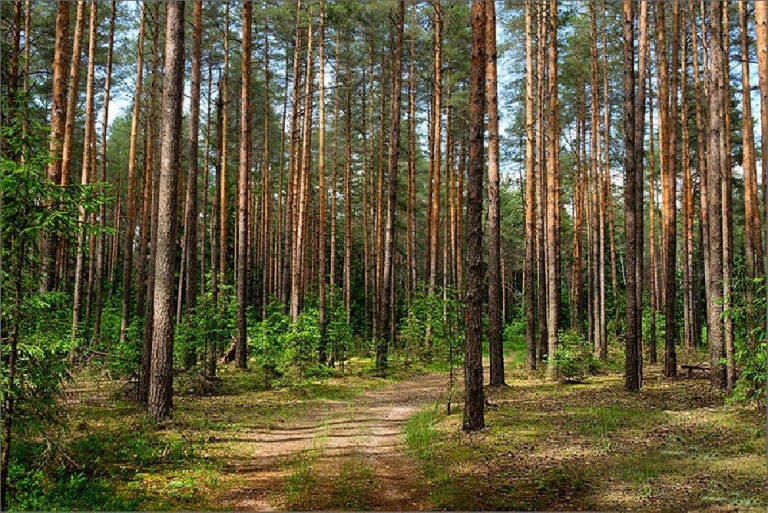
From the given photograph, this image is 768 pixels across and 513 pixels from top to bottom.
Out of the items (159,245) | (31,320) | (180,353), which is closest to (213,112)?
(180,353)

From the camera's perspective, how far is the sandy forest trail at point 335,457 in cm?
612

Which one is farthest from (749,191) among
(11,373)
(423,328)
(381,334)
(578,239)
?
(11,373)

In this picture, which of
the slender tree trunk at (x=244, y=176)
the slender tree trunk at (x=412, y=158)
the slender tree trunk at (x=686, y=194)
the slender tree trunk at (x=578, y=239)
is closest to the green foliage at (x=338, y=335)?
the slender tree trunk at (x=244, y=176)

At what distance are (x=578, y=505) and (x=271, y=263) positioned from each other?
104ft

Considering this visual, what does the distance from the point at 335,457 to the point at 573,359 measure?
9.65 meters

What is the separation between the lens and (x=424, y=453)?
26.2 ft

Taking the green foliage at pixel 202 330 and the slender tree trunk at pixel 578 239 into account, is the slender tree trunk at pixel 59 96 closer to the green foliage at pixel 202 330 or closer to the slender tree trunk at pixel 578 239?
the green foliage at pixel 202 330

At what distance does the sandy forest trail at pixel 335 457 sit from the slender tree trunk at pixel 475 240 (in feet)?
4.64

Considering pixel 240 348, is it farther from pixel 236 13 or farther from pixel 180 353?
pixel 236 13

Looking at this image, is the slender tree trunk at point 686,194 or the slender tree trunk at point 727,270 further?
the slender tree trunk at point 686,194

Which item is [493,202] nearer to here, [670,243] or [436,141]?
[670,243]

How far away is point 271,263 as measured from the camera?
35875 mm

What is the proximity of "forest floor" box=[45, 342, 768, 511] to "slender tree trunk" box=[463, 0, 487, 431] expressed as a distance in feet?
2.08

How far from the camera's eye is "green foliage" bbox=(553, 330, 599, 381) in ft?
50.0
